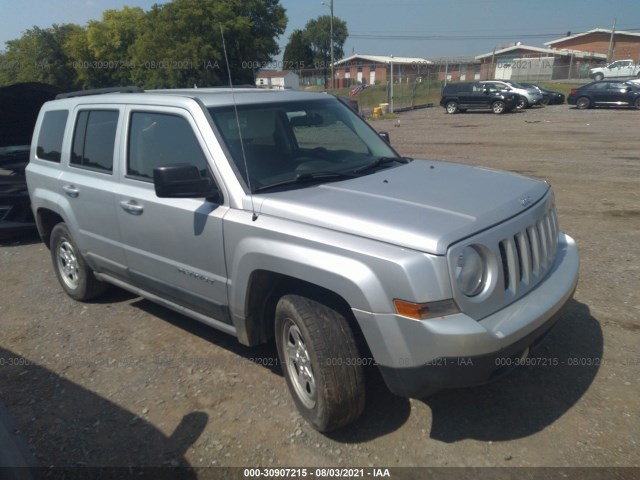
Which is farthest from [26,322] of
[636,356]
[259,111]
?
Answer: [636,356]

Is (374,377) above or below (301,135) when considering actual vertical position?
below

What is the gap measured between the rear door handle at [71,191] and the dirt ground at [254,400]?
1158mm

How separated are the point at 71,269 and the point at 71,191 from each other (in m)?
1.00

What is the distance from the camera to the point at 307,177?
11.5ft

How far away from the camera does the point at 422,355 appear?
2.57 meters

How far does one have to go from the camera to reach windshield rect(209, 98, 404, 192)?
3.52 m

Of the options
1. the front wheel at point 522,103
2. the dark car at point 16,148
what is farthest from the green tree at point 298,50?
the dark car at point 16,148

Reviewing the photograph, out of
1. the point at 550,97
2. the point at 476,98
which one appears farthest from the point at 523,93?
the point at 550,97

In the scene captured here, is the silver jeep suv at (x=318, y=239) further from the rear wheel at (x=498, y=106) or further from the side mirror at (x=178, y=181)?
the rear wheel at (x=498, y=106)

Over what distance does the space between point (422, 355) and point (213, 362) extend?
2.01 metres

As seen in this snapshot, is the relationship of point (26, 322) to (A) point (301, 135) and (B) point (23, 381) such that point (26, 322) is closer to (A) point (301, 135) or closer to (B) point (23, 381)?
(B) point (23, 381)

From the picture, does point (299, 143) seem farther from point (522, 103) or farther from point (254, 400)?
point (522, 103)

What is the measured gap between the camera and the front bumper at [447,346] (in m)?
2.53

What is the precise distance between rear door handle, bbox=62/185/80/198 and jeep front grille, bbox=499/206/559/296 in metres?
3.62
